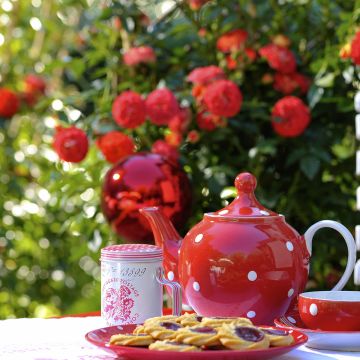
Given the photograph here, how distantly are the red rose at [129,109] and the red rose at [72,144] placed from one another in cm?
11

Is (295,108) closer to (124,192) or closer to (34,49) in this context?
(124,192)

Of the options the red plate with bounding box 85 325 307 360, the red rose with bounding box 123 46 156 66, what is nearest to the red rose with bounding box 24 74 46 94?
the red rose with bounding box 123 46 156 66

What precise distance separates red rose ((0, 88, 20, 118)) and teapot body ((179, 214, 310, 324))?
2179mm

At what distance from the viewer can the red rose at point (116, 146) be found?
2814 mm

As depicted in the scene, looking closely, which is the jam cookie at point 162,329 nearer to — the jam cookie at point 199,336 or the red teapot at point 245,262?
the jam cookie at point 199,336

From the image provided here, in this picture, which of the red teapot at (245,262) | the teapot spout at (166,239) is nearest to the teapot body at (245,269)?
the red teapot at (245,262)

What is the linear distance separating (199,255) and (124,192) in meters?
1.02

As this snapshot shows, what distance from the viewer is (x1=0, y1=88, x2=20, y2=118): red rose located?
11.9ft

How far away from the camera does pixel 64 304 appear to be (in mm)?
3990

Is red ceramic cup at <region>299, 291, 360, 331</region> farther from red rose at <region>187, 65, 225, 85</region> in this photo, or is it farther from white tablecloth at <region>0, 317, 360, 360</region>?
red rose at <region>187, 65, 225, 85</region>

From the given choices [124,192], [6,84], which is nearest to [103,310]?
[124,192]

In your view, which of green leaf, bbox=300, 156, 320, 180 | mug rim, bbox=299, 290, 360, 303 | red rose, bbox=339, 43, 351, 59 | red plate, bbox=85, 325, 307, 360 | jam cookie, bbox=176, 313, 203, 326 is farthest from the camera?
green leaf, bbox=300, 156, 320, 180

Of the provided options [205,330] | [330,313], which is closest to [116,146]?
[330,313]

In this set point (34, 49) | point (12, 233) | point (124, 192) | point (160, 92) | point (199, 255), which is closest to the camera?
point (199, 255)
